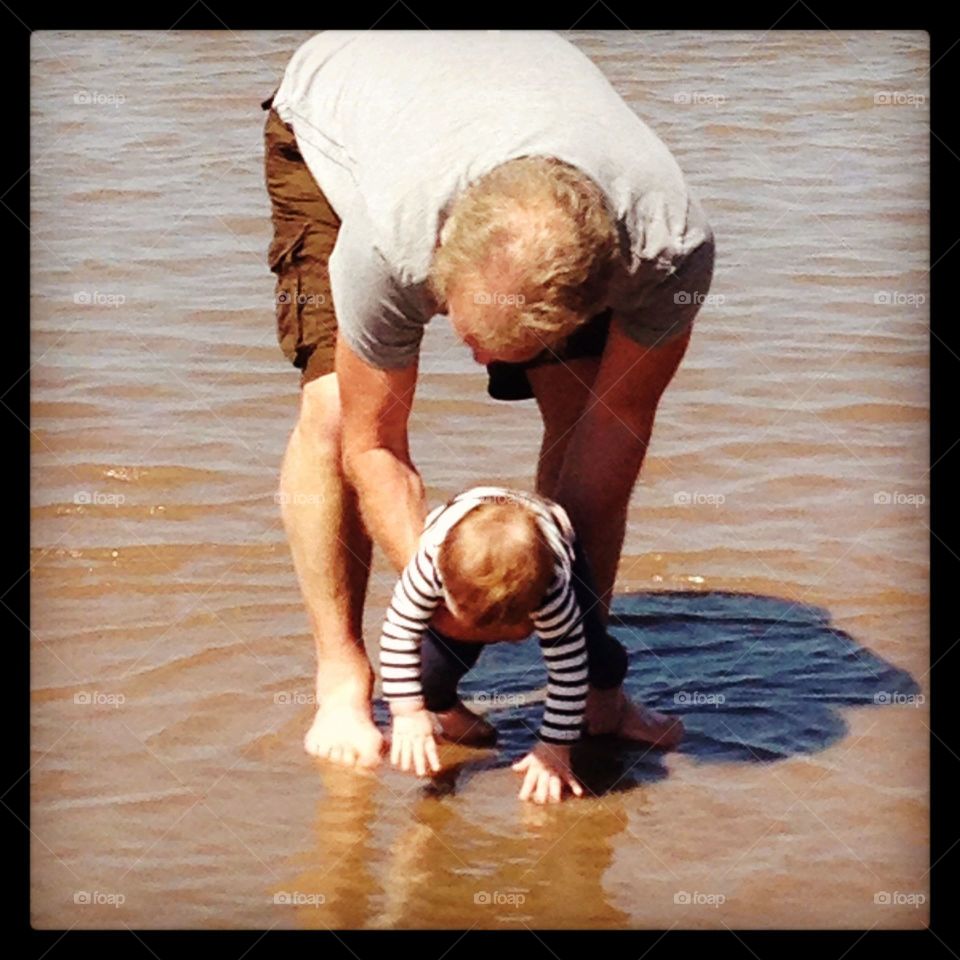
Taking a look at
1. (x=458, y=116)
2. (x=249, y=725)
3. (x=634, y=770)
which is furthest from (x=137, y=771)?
(x=458, y=116)

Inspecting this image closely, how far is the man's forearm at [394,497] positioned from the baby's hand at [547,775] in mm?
390

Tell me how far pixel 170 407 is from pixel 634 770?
3.63ft

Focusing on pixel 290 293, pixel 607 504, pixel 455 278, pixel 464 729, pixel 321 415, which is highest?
pixel 455 278

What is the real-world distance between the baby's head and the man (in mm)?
139

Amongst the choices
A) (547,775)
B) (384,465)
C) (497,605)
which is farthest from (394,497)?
(547,775)

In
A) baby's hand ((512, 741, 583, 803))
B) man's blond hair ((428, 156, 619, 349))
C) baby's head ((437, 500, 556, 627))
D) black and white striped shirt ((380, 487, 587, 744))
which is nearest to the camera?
man's blond hair ((428, 156, 619, 349))

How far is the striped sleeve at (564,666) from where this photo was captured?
11.4ft

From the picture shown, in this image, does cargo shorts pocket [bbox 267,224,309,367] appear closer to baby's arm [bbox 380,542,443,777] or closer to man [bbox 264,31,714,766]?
man [bbox 264,31,714,766]

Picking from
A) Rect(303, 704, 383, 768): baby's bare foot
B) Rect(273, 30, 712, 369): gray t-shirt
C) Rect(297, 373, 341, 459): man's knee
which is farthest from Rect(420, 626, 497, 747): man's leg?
Rect(273, 30, 712, 369): gray t-shirt

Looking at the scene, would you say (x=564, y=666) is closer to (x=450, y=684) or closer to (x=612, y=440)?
(x=450, y=684)

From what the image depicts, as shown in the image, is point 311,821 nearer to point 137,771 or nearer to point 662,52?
point 137,771

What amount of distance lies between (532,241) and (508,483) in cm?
100

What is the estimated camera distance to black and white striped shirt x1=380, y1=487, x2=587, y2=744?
3.47 meters

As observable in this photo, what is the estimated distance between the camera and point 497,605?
3.38 m
